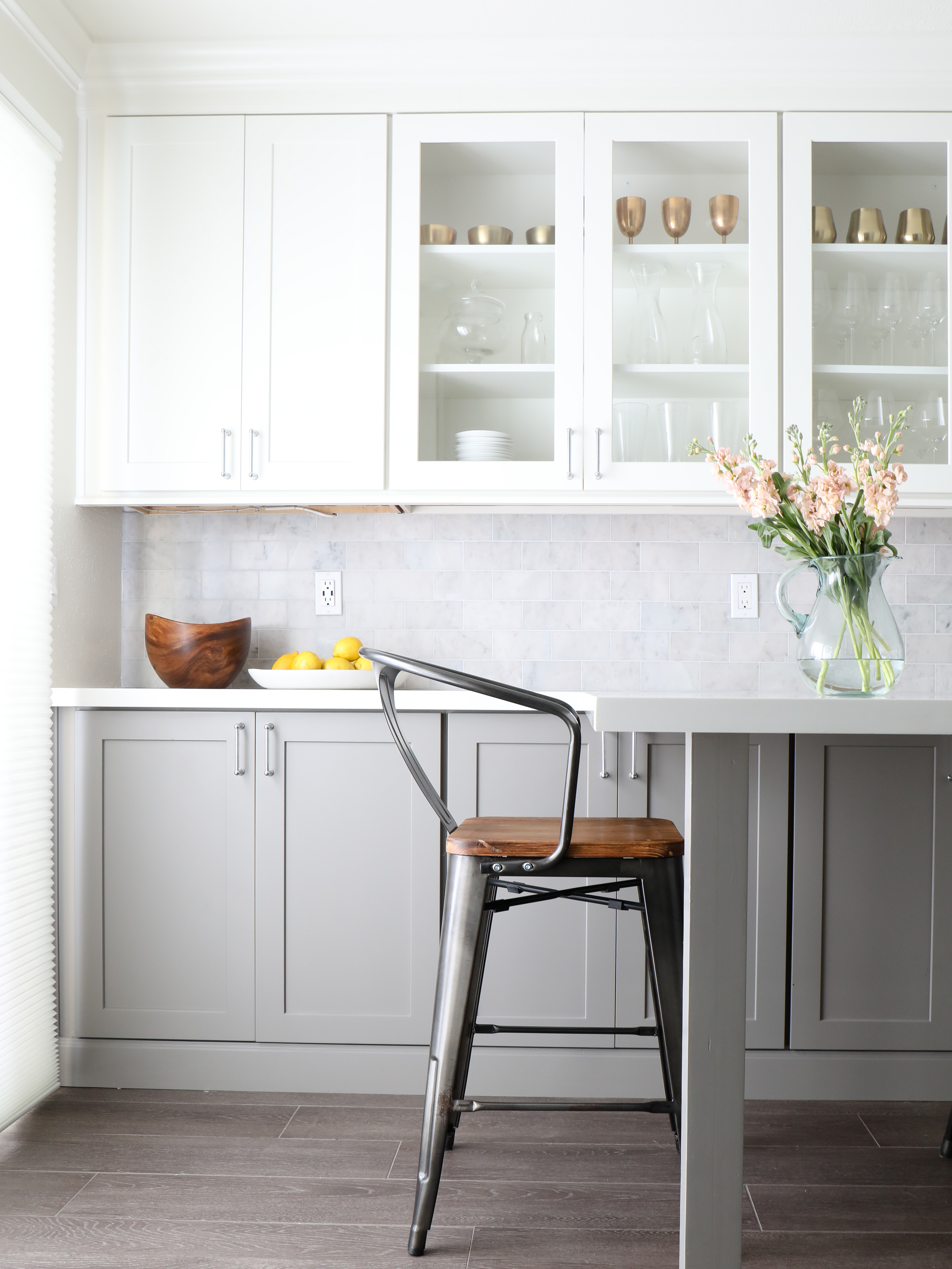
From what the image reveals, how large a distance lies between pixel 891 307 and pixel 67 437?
199 cm

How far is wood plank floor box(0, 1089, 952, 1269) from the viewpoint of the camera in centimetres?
149

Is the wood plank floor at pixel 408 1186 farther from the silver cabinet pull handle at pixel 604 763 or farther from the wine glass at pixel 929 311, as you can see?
the wine glass at pixel 929 311

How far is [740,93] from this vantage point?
7.37 feet

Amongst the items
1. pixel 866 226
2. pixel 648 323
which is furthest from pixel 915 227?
pixel 648 323

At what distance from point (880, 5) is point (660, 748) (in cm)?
170

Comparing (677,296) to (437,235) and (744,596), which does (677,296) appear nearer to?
(437,235)

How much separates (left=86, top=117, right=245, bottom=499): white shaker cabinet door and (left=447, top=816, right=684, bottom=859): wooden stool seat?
120cm

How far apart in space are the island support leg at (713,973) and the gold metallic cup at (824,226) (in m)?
1.62

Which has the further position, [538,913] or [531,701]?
[538,913]

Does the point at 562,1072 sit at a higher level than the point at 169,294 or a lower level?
lower

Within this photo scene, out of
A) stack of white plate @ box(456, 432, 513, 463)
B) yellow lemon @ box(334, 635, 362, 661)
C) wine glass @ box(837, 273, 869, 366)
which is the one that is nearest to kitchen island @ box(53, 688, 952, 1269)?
yellow lemon @ box(334, 635, 362, 661)

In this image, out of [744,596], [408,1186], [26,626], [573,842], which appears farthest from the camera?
[744,596]

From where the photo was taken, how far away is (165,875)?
211 centimetres

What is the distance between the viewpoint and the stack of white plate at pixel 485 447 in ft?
7.45
